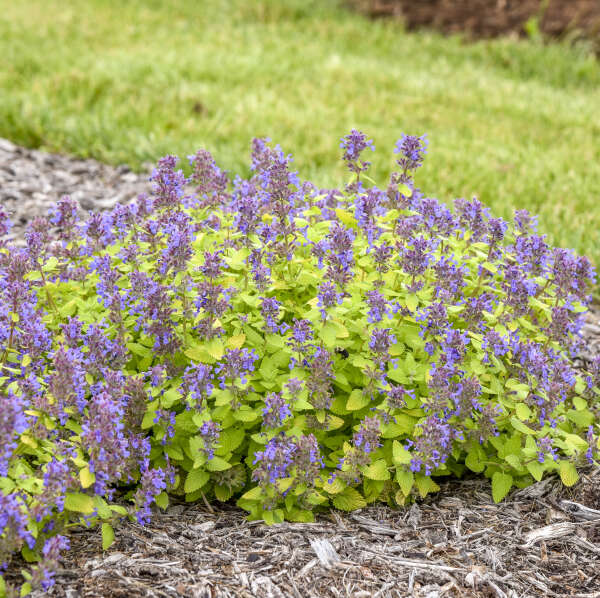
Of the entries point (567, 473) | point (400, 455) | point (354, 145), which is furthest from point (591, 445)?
point (354, 145)

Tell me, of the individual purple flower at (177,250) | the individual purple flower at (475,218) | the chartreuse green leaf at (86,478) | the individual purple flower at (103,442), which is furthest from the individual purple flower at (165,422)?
the individual purple flower at (475,218)

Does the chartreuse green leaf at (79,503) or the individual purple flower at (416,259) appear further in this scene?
the individual purple flower at (416,259)

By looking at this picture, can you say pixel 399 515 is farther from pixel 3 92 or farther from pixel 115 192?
pixel 3 92

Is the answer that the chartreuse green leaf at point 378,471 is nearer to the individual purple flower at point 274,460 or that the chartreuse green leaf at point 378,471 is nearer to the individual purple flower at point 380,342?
the individual purple flower at point 274,460

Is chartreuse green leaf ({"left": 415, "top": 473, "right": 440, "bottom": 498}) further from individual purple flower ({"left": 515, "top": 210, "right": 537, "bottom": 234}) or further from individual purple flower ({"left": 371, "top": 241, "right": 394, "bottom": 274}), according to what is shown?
individual purple flower ({"left": 515, "top": 210, "right": 537, "bottom": 234})

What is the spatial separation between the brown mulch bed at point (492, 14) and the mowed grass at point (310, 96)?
2.30 ft

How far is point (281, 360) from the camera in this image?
300 centimetres

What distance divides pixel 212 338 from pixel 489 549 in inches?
52.7

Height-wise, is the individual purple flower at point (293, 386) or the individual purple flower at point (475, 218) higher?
the individual purple flower at point (475, 218)

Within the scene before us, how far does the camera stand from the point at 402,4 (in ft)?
42.5

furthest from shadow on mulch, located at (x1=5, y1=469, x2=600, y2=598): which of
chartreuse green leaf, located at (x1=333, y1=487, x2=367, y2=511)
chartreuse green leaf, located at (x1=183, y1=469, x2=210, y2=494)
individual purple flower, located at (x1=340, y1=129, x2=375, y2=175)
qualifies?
individual purple flower, located at (x1=340, y1=129, x2=375, y2=175)

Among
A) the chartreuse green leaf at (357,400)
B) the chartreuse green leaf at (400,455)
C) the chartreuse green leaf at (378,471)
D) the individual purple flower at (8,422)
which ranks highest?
the individual purple flower at (8,422)

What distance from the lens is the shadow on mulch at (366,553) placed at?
257 centimetres

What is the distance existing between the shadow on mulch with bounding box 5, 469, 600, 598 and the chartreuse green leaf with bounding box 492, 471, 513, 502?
10cm
